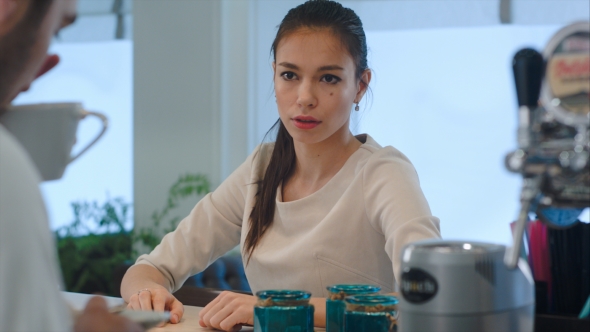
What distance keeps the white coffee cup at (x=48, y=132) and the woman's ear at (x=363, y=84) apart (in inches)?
36.9

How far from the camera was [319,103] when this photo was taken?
59.9 inches

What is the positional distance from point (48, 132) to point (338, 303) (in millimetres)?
502

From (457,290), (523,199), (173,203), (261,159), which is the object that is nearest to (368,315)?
(457,290)

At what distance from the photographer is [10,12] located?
2.02 feet

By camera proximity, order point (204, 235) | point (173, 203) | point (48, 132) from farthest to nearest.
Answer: point (173, 203)
point (204, 235)
point (48, 132)

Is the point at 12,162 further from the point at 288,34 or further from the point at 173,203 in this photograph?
the point at 173,203

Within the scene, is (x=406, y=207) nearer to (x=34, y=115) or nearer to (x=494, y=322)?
(x=494, y=322)

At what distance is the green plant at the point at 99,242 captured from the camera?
3.91 meters

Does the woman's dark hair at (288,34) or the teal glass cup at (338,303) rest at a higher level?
the woman's dark hair at (288,34)

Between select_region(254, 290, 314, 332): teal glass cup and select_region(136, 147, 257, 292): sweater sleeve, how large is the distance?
0.70 m

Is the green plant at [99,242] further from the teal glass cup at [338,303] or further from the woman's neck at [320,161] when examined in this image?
the teal glass cup at [338,303]

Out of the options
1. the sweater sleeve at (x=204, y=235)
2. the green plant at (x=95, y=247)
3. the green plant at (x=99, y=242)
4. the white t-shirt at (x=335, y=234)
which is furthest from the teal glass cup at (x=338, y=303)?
the green plant at (x=95, y=247)

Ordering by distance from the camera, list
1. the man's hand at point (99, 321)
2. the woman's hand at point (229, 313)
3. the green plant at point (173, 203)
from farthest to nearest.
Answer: the green plant at point (173, 203), the woman's hand at point (229, 313), the man's hand at point (99, 321)

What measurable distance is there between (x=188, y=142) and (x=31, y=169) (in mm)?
3316
